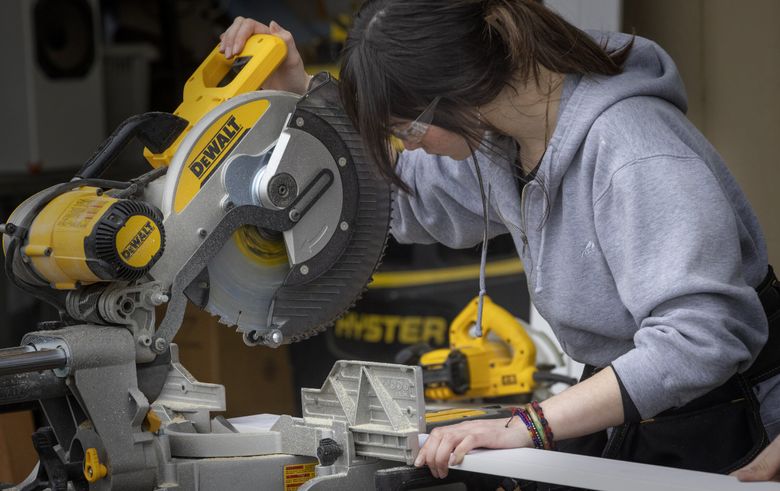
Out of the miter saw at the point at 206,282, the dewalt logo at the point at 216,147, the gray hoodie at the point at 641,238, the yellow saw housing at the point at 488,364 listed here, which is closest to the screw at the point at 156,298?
the miter saw at the point at 206,282

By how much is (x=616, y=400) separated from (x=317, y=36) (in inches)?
142

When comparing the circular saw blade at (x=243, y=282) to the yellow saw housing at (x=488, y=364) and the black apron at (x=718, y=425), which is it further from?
the yellow saw housing at (x=488, y=364)

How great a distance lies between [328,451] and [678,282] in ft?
2.38

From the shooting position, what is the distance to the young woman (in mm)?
1841

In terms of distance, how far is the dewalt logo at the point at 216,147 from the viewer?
221cm

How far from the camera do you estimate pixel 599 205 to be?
195cm

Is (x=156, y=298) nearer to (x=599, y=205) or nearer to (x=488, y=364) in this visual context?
(x=599, y=205)

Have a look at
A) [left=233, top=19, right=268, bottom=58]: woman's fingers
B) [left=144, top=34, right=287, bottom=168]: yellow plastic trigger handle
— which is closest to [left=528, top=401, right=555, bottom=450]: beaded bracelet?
[left=144, top=34, right=287, bottom=168]: yellow plastic trigger handle

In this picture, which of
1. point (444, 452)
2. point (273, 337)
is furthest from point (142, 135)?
point (444, 452)

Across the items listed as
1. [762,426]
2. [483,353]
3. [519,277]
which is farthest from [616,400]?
[519,277]

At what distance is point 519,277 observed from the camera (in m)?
4.52

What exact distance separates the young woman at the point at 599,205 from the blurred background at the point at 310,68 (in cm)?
97

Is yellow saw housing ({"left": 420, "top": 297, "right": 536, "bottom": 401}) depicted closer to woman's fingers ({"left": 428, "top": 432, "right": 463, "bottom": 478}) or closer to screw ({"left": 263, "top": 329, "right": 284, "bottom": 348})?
screw ({"left": 263, "top": 329, "right": 284, "bottom": 348})

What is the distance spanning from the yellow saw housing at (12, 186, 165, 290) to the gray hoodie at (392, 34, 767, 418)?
0.66 m
